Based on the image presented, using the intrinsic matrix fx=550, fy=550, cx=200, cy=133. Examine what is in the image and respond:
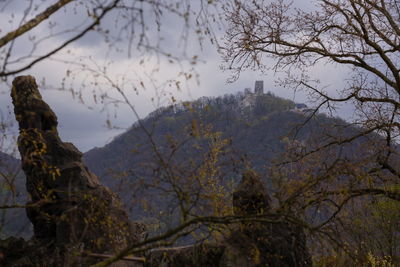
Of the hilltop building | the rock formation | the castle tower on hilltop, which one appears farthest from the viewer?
the castle tower on hilltop

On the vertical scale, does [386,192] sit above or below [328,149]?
below

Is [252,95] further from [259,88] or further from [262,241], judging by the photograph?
[262,241]

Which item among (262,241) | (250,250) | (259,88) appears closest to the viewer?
(250,250)

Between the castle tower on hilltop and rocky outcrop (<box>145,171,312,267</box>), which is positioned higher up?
the castle tower on hilltop

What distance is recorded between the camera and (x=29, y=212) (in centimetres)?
1348

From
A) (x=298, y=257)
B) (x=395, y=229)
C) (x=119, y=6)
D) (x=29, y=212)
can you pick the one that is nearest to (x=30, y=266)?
(x=29, y=212)

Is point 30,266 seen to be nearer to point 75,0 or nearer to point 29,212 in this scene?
point 29,212

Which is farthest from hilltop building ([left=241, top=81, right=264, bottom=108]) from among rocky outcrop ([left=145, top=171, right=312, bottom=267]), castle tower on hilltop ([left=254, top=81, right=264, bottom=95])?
rocky outcrop ([left=145, top=171, right=312, bottom=267])

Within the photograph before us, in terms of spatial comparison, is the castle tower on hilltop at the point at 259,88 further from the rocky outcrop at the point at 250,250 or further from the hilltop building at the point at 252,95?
the rocky outcrop at the point at 250,250

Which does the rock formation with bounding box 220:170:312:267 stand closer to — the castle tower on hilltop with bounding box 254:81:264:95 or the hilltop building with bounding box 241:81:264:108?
the hilltop building with bounding box 241:81:264:108

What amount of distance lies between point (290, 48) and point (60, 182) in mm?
6712

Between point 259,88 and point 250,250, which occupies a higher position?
point 259,88

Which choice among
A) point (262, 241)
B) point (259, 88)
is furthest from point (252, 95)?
point (262, 241)

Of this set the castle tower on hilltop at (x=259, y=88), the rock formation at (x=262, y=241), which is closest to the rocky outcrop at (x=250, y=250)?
the rock formation at (x=262, y=241)
